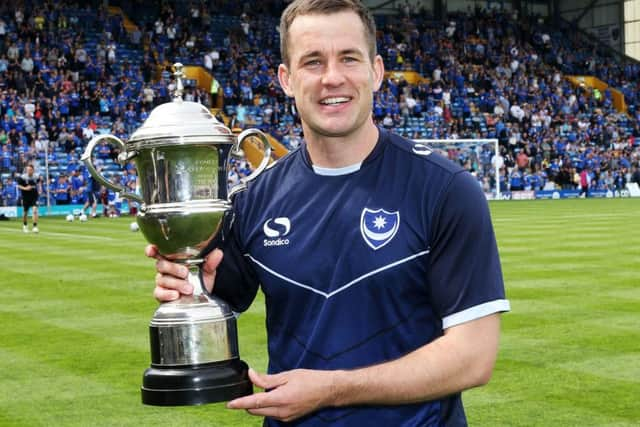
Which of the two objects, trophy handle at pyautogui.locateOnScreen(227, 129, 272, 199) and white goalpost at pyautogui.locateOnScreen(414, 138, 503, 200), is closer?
trophy handle at pyautogui.locateOnScreen(227, 129, 272, 199)

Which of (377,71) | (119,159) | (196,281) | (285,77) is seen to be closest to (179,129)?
(119,159)

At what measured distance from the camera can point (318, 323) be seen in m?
2.92

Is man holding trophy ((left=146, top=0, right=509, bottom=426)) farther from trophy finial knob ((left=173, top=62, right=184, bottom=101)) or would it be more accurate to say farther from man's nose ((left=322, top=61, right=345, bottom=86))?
trophy finial knob ((left=173, top=62, right=184, bottom=101))

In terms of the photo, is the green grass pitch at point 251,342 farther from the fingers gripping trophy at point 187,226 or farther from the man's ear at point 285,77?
the man's ear at point 285,77

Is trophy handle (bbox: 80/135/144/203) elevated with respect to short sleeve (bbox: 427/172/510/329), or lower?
elevated

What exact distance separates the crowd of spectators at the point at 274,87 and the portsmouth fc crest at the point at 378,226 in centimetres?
2959

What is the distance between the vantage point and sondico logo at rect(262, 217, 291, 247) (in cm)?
304

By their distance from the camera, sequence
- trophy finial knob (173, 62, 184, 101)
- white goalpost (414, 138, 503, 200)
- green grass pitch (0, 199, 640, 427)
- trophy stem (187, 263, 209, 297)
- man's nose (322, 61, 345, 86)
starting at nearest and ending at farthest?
man's nose (322, 61, 345, 86)
trophy stem (187, 263, 209, 297)
trophy finial knob (173, 62, 184, 101)
green grass pitch (0, 199, 640, 427)
white goalpost (414, 138, 503, 200)

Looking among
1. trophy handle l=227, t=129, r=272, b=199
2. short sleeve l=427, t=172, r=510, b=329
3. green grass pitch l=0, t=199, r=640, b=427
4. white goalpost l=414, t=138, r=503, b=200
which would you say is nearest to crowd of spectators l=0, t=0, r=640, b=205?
white goalpost l=414, t=138, r=503, b=200

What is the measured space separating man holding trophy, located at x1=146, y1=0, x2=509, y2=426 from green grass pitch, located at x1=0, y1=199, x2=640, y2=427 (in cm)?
352

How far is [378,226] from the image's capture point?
2898 millimetres

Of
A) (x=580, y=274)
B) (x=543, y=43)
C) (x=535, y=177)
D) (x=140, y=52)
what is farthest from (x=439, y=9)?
(x=580, y=274)

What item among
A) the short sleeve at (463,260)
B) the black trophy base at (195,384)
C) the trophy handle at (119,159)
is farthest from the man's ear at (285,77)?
the black trophy base at (195,384)

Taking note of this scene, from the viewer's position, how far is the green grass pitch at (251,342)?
6.60 metres
